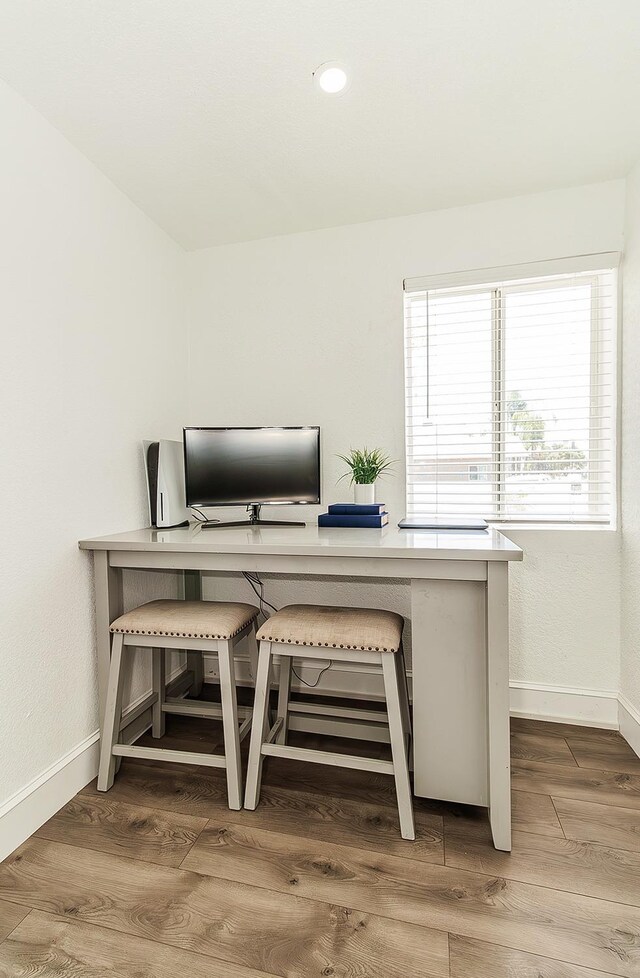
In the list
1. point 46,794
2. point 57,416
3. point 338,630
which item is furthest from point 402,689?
point 57,416

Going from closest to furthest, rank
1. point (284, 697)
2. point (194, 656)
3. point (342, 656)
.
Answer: point (342, 656)
point (284, 697)
point (194, 656)

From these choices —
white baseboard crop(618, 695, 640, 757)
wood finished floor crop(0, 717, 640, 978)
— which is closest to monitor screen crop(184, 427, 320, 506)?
wood finished floor crop(0, 717, 640, 978)

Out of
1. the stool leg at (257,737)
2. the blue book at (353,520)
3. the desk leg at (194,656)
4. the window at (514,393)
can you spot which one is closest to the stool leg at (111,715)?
the stool leg at (257,737)

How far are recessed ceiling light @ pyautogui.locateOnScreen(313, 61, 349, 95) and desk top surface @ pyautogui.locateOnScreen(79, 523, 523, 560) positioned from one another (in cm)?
145

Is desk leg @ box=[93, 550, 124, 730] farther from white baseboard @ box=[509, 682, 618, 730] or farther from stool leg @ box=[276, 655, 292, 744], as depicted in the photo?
white baseboard @ box=[509, 682, 618, 730]

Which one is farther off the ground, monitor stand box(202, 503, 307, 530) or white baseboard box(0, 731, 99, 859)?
monitor stand box(202, 503, 307, 530)

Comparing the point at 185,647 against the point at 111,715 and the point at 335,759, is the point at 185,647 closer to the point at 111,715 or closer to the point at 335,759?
the point at 111,715

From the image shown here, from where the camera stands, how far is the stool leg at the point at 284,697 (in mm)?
1974

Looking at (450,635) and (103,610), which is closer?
(450,635)

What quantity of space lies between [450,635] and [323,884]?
30.1 inches

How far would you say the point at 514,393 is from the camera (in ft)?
7.49

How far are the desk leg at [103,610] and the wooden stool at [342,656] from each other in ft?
2.01

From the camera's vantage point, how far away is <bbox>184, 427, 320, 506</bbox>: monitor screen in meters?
2.22

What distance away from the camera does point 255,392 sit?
2.60 meters
